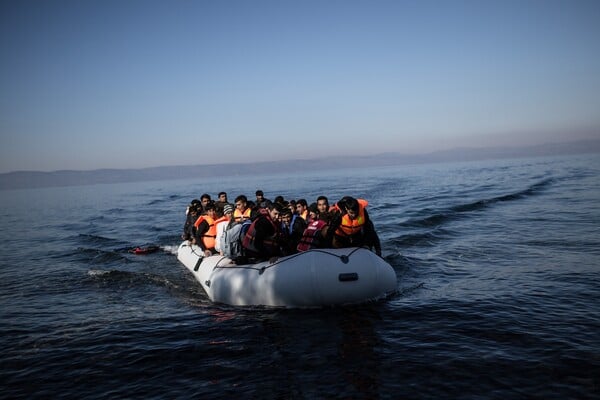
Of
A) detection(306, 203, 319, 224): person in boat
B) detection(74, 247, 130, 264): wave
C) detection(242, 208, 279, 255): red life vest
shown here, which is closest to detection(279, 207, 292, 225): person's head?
detection(242, 208, 279, 255): red life vest

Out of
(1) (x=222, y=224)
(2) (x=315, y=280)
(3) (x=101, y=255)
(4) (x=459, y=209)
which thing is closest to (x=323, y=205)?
(2) (x=315, y=280)

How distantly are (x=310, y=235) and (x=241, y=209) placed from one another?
5.63 feet

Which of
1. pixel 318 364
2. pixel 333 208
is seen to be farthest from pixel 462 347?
pixel 333 208

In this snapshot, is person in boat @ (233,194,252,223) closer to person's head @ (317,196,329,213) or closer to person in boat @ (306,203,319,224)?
person in boat @ (306,203,319,224)

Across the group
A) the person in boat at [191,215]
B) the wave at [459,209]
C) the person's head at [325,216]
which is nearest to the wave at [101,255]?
the person in boat at [191,215]

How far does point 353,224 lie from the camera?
7.25 meters

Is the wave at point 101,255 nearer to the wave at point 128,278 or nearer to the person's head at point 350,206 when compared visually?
the wave at point 128,278

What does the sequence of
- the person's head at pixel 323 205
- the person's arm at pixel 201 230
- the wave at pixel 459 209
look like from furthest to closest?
the wave at pixel 459 209
the person's arm at pixel 201 230
the person's head at pixel 323 205

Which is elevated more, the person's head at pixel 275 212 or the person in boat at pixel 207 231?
the person's head at pixel 275 212

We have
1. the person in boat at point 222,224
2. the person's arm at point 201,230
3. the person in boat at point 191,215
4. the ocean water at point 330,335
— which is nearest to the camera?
the ocean water at point 330,335

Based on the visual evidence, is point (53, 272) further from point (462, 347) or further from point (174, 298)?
point (462, 347)

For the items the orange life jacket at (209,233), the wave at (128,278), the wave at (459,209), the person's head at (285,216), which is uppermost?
the person's head at (285,216)

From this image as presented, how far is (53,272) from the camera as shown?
455 inches

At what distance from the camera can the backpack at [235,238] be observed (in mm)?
7594
